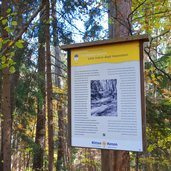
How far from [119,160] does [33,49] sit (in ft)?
15.8

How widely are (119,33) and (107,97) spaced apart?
4.01 feet

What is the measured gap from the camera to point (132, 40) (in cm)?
274

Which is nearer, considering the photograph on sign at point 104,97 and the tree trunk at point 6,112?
the photograph on sign at point 104,97

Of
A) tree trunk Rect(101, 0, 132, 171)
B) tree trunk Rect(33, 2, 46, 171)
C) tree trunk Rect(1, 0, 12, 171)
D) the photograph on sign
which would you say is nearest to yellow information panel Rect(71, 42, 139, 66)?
the photograph on sign

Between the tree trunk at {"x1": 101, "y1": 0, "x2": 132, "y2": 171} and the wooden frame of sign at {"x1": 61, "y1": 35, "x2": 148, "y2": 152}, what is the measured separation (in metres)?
0.56

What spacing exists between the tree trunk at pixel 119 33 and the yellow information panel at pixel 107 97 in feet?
1.80

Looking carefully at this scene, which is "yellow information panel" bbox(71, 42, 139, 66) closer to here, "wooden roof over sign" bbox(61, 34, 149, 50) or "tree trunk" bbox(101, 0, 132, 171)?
"wooden roof over sign" bbox(61, 34, 149, 50)

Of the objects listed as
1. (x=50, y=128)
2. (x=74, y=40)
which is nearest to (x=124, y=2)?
(x=74, y=40)

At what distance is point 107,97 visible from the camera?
2828 mm

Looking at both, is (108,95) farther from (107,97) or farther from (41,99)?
(41,99)

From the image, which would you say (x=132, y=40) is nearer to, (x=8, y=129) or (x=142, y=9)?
(x=142, y=9)

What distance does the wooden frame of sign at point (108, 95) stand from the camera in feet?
8.71

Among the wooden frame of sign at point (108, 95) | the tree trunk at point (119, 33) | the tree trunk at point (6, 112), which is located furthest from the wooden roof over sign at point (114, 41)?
the tree trunk at point (6, 112)

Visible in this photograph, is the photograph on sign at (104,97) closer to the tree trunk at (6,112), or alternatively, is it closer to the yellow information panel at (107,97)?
the yellow information panel at (107,97)
